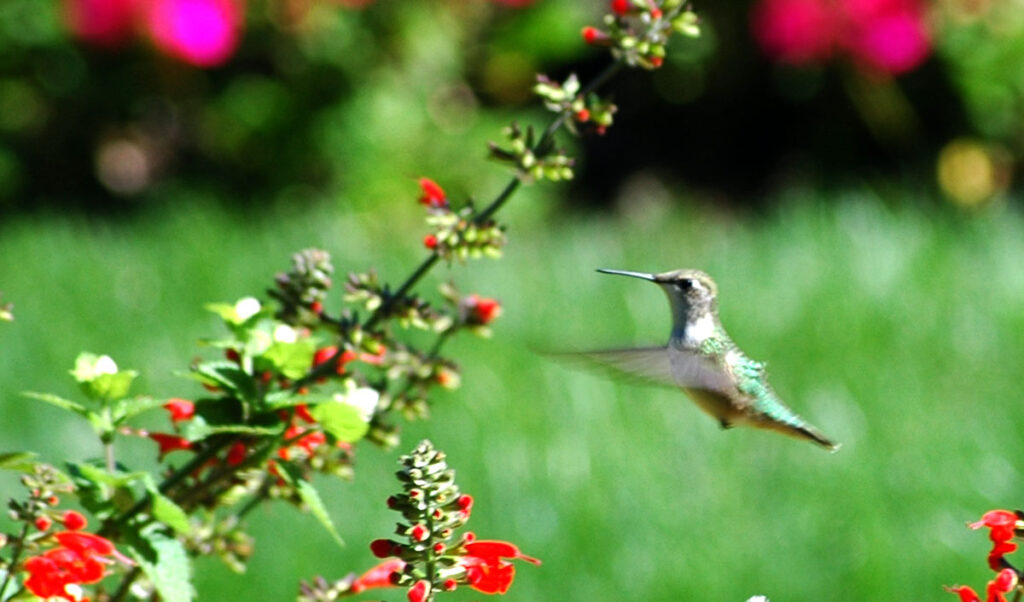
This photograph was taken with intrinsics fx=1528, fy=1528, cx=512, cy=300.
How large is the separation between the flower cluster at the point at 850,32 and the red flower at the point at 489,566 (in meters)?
4.38

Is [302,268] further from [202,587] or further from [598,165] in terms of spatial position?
[598,165]

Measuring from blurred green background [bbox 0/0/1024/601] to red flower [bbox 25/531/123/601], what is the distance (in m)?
1.45

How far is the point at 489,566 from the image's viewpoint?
1.05m

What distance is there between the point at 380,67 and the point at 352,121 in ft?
0.78

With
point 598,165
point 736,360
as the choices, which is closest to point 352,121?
point 598,165

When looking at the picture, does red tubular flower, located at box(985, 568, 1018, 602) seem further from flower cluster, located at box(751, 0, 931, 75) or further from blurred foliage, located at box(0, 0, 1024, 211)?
flower cluster, located at box(751, 0, 931, 75)

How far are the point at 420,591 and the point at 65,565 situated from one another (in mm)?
265

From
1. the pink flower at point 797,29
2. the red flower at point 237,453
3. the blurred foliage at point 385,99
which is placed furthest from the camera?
the pink flower at point 797,29

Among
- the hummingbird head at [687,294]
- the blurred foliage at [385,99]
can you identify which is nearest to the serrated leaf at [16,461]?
the hummingbird head at [687,294]

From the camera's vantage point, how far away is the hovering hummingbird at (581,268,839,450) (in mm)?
1474

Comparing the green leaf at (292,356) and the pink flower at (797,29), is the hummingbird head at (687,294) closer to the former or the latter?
the green leaf at (292,356)

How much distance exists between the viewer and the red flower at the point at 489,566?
40.7 inches

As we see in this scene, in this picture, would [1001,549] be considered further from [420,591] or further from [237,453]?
[237,453]

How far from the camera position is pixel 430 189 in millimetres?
1324
